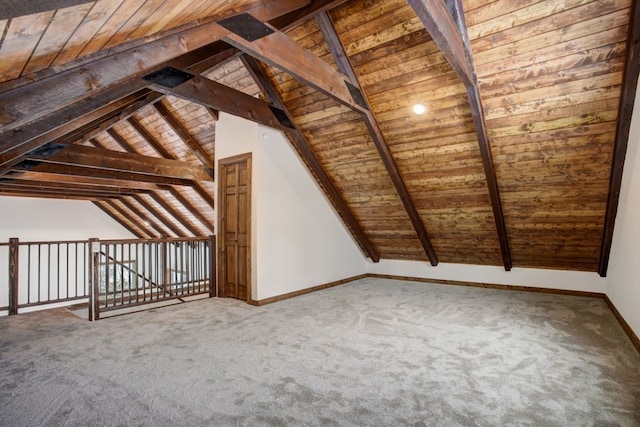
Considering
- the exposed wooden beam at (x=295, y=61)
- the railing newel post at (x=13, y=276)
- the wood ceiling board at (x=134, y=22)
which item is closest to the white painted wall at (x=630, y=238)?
the exposed wooden beam at (x=295, y=61)

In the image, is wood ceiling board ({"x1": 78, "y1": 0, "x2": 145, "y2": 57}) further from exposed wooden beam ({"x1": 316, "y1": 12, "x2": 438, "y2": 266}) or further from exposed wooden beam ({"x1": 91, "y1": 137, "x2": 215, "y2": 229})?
exposed wooden beam ({"x1": 91, "y1": 137, "x2": 215, "y2": 229})

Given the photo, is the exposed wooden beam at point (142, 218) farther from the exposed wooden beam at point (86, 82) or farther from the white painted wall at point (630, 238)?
the white painted wall at point (630, 238)

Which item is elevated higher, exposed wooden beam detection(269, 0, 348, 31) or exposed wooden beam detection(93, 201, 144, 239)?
exposed wooden beam detection(269, 0, 348, 31)

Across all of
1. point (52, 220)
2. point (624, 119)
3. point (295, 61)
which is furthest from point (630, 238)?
point (52, 220)

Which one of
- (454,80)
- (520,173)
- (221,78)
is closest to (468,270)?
(520,173)

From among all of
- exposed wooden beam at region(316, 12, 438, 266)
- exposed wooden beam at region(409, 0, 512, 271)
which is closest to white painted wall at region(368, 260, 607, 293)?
exposed wooden beam at region(316, 12, 438, 266)

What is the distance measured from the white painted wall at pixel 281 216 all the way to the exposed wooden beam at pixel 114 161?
899mm

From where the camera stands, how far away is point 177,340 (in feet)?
10.6

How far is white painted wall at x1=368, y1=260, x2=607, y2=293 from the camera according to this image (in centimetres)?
486

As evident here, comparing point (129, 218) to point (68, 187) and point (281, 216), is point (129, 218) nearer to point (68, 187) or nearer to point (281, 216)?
point (68, 187)

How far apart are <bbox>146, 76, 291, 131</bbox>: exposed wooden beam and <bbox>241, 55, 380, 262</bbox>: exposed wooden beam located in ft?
0.62

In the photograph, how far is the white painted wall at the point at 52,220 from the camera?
318 inches

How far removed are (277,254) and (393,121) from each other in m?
2.43

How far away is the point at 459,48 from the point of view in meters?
2.77
